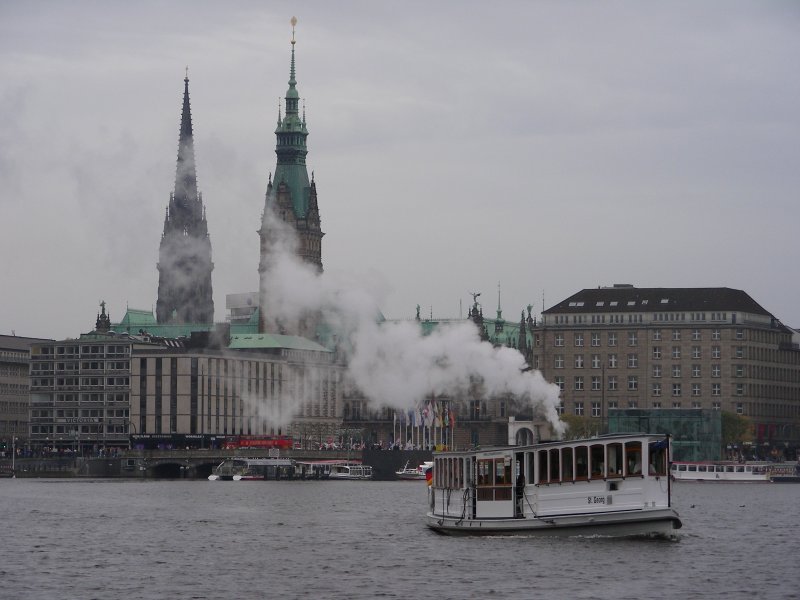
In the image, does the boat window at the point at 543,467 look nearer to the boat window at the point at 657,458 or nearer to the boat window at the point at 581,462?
the boat window at the point at 581,462

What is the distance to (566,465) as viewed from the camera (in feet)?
358

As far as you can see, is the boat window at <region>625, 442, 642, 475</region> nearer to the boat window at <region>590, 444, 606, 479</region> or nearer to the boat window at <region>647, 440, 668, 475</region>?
the boat window at <region>647, 440, 668, 475</region>

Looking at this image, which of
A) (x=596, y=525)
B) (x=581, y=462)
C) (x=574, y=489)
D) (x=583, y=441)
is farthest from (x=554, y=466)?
(x=596, y=525)

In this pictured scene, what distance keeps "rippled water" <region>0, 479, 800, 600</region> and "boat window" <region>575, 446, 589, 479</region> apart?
3854 millimetres

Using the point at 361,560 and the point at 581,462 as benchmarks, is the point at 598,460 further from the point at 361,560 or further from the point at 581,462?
the point at 361,560

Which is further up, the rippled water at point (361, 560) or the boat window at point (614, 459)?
the boat window at point (614, 459)

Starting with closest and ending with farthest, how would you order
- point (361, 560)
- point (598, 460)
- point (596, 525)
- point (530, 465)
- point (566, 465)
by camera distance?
point (361, 560) < point (596, 525) < point (598, 460) < point (566, 465) < point (530, 465)

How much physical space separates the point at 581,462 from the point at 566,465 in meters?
0.87

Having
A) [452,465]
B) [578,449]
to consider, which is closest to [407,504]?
[452,465]

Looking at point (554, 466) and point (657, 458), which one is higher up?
point (657, 458)

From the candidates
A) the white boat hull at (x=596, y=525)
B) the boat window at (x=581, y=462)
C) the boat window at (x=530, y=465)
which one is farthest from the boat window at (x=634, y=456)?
the boat window at (x=530, y=465)

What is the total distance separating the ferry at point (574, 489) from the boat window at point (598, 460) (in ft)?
0.18

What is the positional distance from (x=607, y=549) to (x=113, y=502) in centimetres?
8007

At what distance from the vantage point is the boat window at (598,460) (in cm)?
10800
